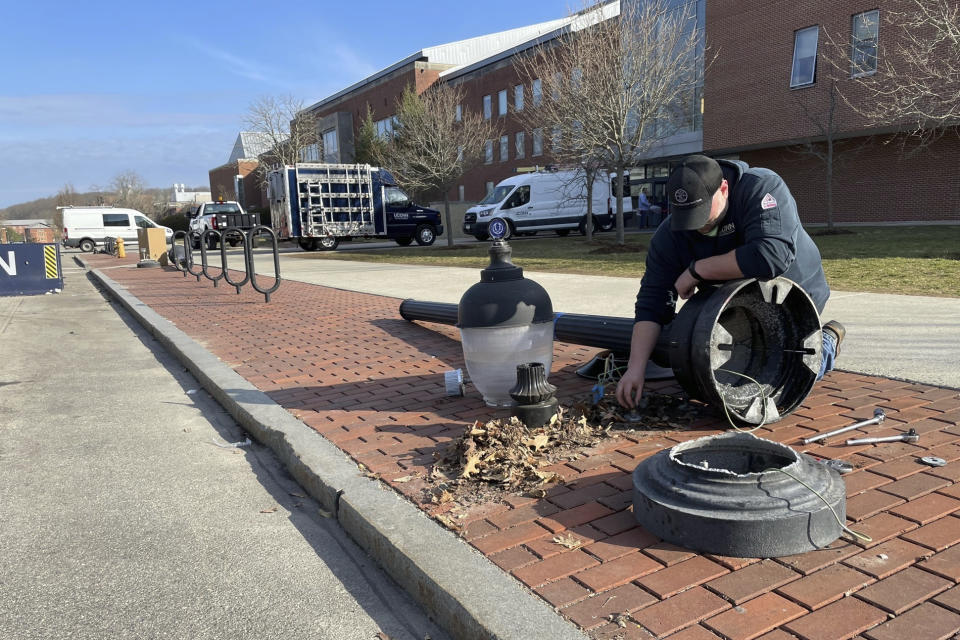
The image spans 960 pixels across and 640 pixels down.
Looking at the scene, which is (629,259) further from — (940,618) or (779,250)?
(940,618)

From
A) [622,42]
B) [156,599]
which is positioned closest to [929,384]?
[156,599]

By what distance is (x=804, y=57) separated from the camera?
1009 inches

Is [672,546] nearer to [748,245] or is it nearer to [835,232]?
[748,245]

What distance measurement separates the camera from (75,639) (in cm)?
231

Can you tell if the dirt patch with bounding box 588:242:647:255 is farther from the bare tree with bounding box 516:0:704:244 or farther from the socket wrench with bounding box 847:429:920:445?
the socket wrench with bounding box 847:429:920:445

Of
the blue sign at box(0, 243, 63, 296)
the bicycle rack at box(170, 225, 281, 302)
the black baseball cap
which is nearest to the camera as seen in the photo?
the black baseball cap

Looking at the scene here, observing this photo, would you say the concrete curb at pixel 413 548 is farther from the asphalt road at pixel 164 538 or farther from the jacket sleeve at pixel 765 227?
the jacket sleeve at pixel 765 227

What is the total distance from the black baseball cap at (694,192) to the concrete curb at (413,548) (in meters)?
1.81

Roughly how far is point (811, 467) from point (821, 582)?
491 millimetres

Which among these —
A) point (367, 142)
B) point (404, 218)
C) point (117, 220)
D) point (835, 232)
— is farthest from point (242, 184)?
point (835, 232)

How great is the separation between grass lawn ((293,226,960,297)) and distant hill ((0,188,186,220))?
69425 mm

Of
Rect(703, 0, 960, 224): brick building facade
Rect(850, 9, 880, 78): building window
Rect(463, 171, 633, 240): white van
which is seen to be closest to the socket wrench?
Rect(703, 0, 960, 224): brick building facade

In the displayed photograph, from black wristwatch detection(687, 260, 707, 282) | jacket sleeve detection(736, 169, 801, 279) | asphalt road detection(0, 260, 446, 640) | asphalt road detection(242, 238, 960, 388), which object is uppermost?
jacket sleeve detection(736, 169, 801, 279)

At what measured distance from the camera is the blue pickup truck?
83.3 feet
